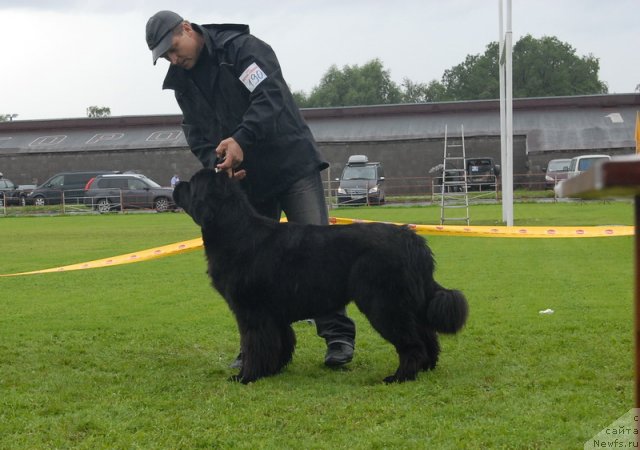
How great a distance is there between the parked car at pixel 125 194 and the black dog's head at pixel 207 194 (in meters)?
29.2

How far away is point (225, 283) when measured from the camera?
4.74 meters

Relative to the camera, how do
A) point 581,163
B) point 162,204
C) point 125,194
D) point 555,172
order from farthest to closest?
point 555,172, point 125,194, point 162,204, point 581,163

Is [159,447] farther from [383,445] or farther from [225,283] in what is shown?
[225,283]

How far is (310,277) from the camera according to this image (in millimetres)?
4598

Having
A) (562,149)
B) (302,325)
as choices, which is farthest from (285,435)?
(562,149)

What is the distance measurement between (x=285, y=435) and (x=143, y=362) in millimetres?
1976

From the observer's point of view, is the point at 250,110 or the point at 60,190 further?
the point at 60,190

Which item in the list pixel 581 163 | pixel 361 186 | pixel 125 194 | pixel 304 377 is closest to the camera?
pixel 304 377

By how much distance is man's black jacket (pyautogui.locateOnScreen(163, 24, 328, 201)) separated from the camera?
5.01 meters

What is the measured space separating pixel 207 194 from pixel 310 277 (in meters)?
0.81

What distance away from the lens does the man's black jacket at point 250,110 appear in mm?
5008

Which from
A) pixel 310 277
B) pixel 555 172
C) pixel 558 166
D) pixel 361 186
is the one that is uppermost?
pixel 558 166

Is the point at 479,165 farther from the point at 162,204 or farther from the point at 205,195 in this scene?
the point at 205,195

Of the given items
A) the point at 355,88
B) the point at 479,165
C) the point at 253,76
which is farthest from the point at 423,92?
the point at 253,76
